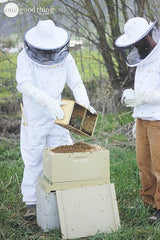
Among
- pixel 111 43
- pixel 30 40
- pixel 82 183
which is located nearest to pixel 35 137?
pixel 82 183

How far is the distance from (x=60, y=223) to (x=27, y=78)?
130 centimetres

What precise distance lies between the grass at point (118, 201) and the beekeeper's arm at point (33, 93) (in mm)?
1042

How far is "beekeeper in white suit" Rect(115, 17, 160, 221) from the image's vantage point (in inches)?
133

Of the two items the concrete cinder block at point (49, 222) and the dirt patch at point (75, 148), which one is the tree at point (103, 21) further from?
the concrete cinder block at point (49, 222)

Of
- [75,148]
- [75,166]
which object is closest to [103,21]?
[75,148]

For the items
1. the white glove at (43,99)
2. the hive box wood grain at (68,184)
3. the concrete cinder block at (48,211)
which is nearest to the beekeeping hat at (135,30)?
the white glove at (43,99)

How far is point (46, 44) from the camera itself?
333 cm

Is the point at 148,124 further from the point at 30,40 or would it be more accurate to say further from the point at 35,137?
the point at 30,40

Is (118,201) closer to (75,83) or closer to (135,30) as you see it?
(75,83)

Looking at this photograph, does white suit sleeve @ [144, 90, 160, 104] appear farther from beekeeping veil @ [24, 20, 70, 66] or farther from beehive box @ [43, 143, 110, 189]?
beekeeping veil @ [24, 20, 70, 66]

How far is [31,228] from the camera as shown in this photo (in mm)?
3475

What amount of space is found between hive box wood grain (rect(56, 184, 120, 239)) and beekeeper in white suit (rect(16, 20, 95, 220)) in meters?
0.54

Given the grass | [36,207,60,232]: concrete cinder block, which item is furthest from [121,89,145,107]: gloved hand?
[36,207,60,232]: concrete cinder block

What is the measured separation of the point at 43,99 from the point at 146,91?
939mm
